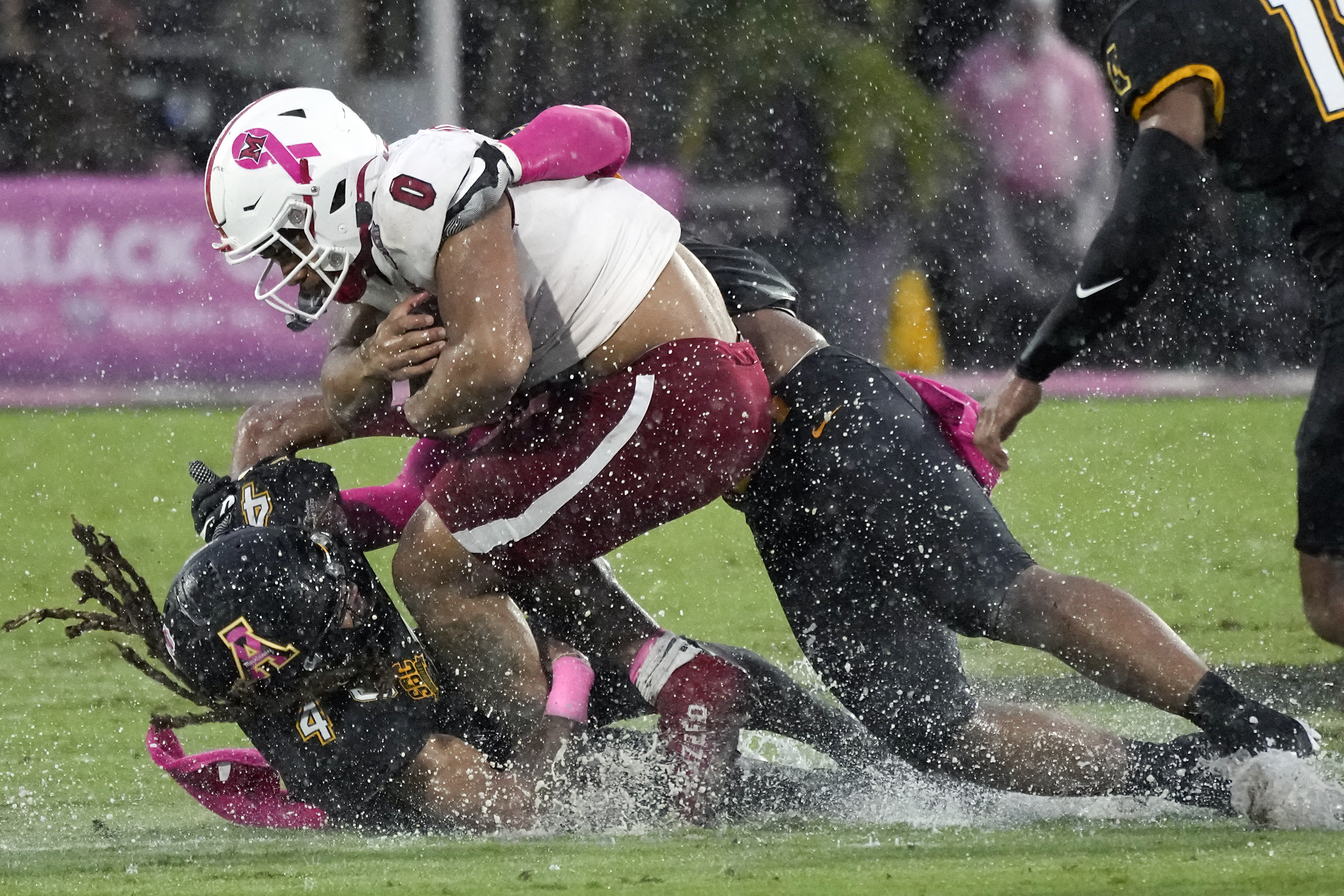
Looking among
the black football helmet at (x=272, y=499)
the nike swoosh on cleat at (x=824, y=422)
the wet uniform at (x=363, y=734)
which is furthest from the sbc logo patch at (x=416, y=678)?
the nike swoosh on cleat at (x=824, y=422)

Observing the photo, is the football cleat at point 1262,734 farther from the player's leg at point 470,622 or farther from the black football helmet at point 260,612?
the black football helmet at point 260,612

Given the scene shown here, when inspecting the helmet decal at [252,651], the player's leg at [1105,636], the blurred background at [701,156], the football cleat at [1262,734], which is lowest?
the blurred background at [701,156]

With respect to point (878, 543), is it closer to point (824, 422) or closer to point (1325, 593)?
point (824, 422)

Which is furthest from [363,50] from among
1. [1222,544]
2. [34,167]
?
[1222,544]

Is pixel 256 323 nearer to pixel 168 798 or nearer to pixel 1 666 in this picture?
pixel 1 666

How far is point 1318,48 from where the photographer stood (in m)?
3.91

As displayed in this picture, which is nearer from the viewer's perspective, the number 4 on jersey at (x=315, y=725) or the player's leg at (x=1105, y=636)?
the player's leg at (x=1105, y=636)

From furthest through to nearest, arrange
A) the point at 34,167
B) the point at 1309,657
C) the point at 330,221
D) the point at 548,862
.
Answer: the point at 34,167, the point at 1309,657, the point at 330,221, the point at 548,862

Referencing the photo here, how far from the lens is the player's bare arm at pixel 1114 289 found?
3895 mm

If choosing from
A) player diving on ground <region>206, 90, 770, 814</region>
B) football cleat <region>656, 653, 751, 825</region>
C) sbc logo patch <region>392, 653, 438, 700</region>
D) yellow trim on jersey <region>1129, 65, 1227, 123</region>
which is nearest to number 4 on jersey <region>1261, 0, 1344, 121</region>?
yellow trim on jersey <region>1129, 65, 1227, 123</region>

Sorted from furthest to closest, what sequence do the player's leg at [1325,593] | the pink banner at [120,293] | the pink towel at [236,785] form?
the pink banner at [120,293] < the pink towel at [236,785] < the player's leg at [1325,593]

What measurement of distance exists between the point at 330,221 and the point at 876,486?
1.23 meters

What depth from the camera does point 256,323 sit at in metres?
10.9

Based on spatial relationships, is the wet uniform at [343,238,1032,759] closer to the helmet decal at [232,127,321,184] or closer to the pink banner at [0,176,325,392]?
the helmet decal at [232,127,321,184]
